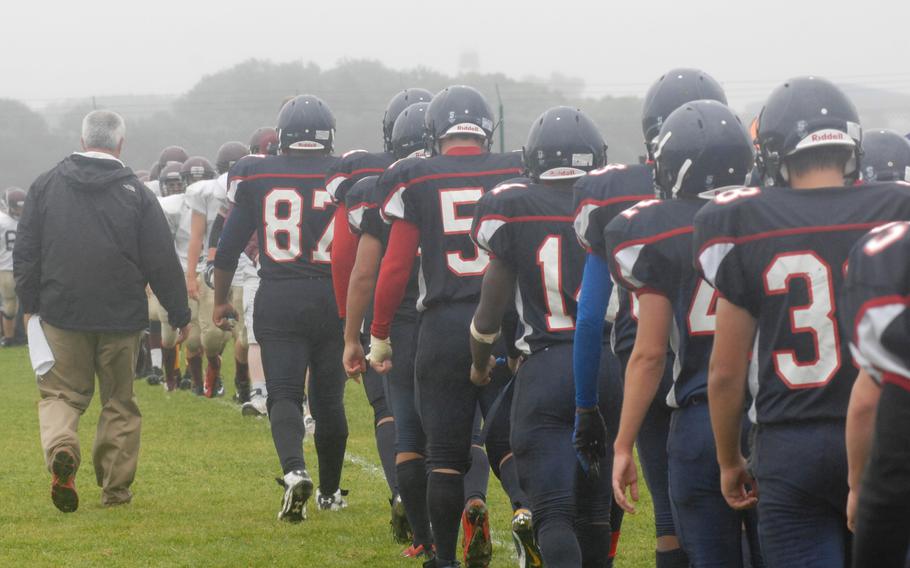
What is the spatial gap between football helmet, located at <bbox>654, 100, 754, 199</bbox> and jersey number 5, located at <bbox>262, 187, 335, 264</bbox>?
3.24 meters

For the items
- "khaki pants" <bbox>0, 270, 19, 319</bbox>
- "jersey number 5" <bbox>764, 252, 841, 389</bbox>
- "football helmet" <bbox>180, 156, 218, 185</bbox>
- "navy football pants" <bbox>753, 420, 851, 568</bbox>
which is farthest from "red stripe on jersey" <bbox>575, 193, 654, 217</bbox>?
"khaki pants" <bbox>0, 270, 19, 319</bbox>

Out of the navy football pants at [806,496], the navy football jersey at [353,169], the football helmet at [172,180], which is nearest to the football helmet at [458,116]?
the navy football jersey at [353,169]

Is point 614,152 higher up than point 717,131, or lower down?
lower down

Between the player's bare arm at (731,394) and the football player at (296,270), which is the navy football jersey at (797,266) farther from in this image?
the football player at (296,270)

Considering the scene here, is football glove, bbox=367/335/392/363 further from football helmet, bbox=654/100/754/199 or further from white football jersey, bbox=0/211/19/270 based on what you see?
white football jersey, bbox=0/211/19/270

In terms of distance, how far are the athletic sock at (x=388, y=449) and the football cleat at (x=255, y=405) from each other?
438 centimetres

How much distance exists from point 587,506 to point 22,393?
994 cm

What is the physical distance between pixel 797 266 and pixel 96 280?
15.9 ft

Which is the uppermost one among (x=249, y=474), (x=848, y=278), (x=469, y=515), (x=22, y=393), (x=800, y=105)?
(x=800, y=105)

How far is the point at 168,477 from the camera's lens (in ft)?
27.9

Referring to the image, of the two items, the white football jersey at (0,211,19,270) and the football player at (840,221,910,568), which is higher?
the football player at (840,221,910,568)

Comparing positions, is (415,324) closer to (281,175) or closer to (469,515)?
(469,515)

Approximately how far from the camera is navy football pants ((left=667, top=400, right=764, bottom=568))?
3660 millimetres

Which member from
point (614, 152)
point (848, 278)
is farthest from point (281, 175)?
point (614, 152)
